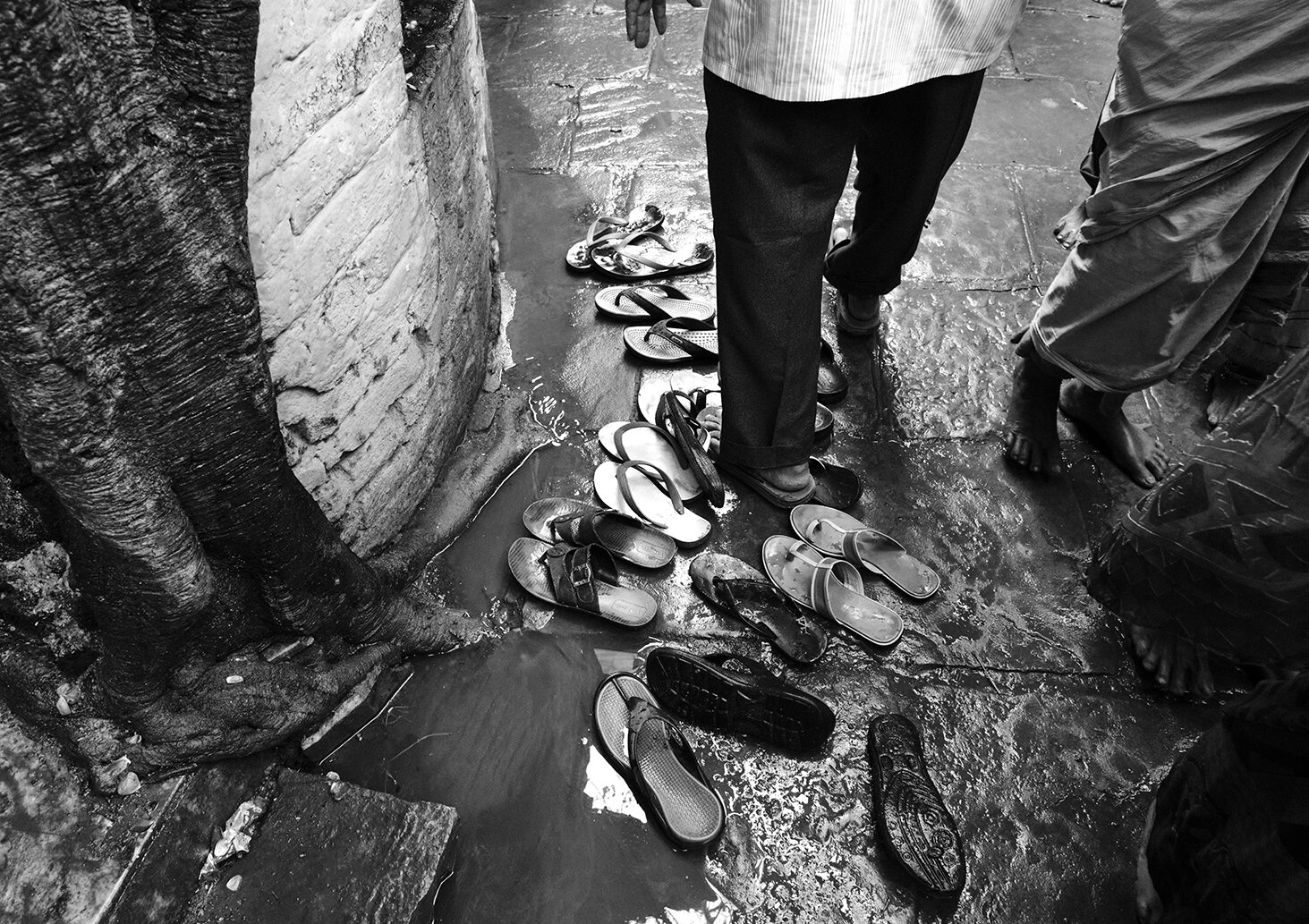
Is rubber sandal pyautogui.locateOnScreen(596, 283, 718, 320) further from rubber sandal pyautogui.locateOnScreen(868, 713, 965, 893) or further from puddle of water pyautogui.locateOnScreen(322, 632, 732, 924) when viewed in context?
rubber sandal pyautogui.locateOnScreen(868, 713, 965, 893)

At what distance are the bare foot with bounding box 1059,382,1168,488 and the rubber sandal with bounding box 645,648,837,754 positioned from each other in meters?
1.44

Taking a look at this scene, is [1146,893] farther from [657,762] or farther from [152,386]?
[152,386]

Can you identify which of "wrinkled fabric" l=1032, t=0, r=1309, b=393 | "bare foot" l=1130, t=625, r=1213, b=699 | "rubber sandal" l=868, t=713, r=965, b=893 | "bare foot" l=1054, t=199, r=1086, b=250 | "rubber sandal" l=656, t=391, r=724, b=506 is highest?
"wrinkled fabric" l=1032, t=0, r=1309, b=393

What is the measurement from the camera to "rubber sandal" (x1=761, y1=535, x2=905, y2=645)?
2.35 meters

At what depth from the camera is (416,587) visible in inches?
95.7

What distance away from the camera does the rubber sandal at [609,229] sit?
3494mm

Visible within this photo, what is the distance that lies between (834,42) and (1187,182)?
939mm


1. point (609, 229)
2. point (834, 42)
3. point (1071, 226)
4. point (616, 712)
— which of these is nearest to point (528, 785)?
point (616, 712)

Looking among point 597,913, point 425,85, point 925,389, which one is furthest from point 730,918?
point 425,85

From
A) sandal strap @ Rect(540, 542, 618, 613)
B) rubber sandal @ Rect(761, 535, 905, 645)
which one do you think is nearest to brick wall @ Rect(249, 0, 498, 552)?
sandal strap @ Rect(540, 542, 618, 613)

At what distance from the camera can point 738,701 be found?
6.81ft

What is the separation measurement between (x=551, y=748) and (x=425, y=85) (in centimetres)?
174

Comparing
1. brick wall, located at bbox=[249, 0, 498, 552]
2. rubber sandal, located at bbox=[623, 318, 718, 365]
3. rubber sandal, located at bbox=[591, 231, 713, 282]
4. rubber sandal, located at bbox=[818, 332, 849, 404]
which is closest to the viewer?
brick wall, located at bbox=[249, 0, 498, 552]

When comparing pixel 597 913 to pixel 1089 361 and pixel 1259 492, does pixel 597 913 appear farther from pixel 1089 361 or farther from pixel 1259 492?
pixel 1089 361
